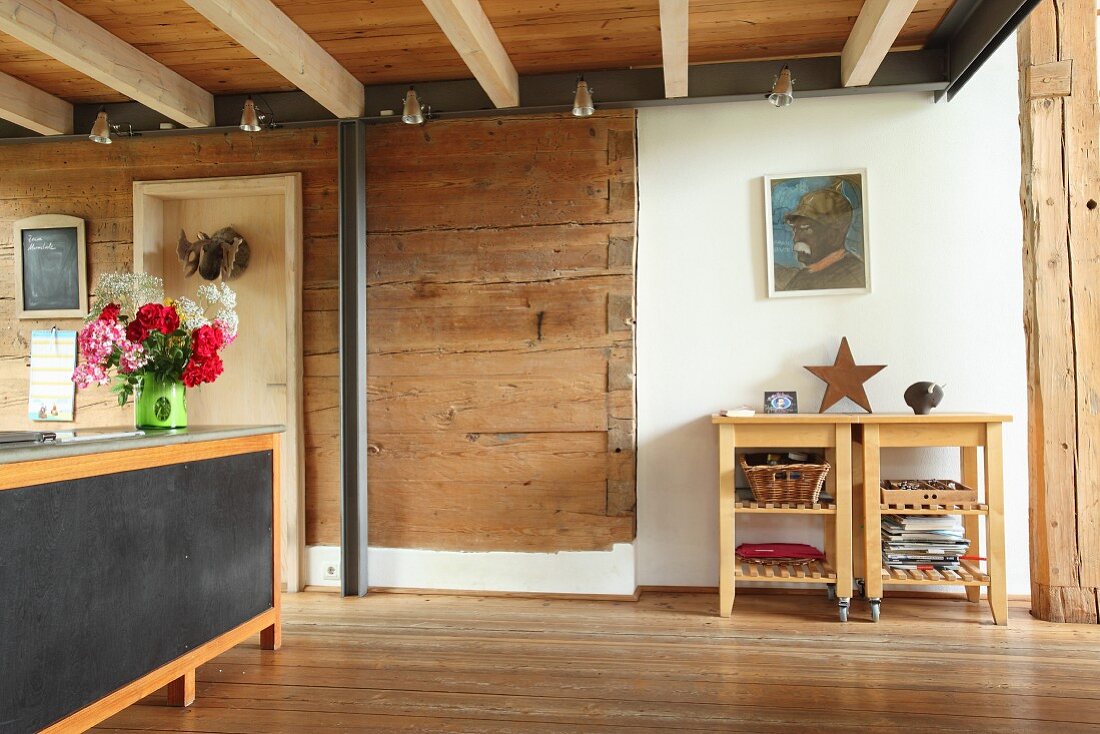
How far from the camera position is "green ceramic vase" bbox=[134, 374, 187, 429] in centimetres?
294

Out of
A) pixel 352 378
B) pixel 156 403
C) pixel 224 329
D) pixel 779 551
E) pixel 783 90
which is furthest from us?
pixel 352 378

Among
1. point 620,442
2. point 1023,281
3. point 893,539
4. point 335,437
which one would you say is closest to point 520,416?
point 620,442

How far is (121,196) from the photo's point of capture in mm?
4480

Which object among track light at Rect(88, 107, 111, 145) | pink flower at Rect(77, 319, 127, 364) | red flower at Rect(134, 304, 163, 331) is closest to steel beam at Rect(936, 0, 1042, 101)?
red flower at Rect(134, 304, 163, 331)

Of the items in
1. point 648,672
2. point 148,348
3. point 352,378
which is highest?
point 148,348

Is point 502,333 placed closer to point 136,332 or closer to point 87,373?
point 136,332

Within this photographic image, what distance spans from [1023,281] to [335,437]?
3.27 meters

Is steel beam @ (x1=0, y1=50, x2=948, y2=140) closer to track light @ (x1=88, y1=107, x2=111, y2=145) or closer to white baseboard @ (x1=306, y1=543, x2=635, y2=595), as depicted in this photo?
track light @ (x1=88, y1=107, x2=111, y2=145)

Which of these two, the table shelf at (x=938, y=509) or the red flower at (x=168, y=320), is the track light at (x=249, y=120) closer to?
the red flower at (x=168, y=320)

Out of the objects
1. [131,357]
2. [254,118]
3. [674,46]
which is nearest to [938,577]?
[674,46]

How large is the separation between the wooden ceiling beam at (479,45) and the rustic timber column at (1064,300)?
2.22 metres

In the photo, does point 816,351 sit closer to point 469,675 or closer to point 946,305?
point 946,305

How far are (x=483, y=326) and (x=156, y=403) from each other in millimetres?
1650

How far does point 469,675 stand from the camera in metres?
2.97
